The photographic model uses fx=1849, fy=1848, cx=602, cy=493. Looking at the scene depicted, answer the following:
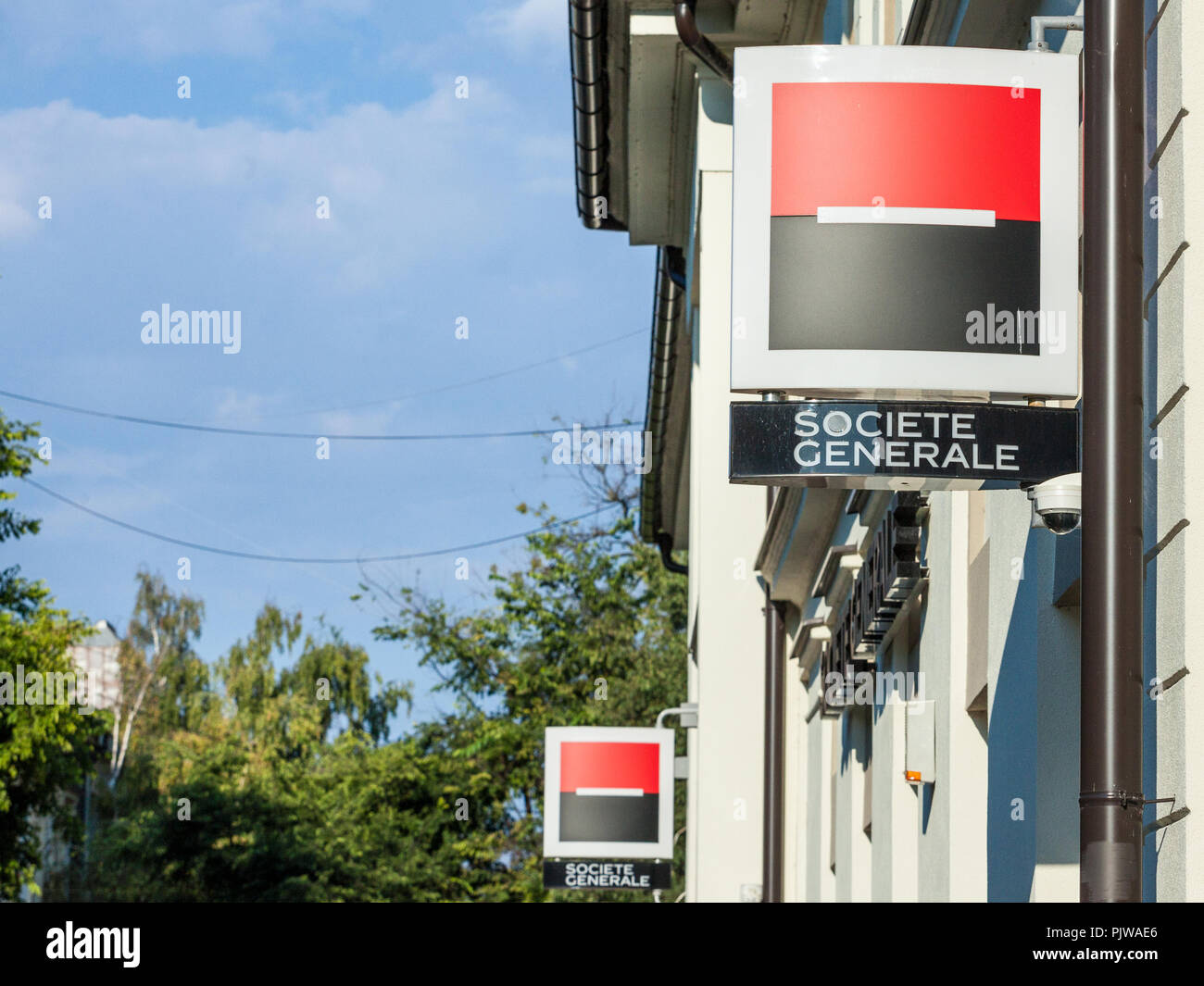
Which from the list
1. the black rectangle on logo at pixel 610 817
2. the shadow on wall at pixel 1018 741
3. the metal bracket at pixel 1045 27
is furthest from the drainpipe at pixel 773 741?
the metal bracket at pixel 1045 27

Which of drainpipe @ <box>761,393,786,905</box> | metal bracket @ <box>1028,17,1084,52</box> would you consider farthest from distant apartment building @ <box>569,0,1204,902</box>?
metal bracket @ <box>1028,17,1084,52</box>

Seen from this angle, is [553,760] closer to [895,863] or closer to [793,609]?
[793,609]

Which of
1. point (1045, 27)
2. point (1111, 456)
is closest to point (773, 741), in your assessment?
point (1045, 27)

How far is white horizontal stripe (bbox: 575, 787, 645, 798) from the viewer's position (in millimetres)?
19727

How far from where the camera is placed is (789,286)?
5449mm

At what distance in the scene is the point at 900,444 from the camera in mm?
5172

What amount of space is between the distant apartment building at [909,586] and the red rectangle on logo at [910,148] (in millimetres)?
384

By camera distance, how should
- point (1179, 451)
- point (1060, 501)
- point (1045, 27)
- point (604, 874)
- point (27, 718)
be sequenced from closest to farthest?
point (1179, 451) < point (1060, 501) < point (1045, 27) < point (604, 874) < point (27, 718)

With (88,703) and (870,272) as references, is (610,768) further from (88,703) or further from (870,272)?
(88,703)

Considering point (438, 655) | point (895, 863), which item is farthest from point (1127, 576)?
point (438, 655)

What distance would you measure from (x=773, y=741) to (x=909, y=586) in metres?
8.58

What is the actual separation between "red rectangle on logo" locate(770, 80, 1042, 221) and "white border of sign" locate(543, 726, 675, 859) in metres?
14.2

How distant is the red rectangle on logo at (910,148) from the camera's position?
17.6 feet
